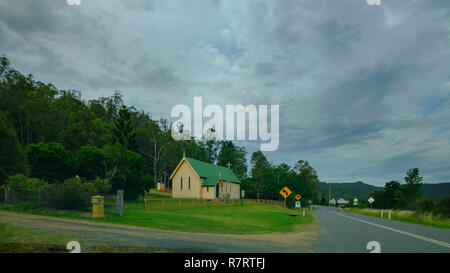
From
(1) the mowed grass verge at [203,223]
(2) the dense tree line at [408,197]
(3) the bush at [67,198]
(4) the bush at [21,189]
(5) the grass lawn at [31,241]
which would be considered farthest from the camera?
(2) the dense tree line at [408,197]

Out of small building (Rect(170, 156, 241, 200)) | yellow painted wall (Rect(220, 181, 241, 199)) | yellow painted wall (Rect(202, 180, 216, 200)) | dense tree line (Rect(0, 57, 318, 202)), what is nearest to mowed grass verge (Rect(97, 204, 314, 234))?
dense tree line (Rect(0, 57, 318, 202))

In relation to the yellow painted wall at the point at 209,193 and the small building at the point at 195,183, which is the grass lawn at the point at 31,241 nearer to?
the small building at the point at 195,183

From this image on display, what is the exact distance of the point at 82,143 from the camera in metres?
50.2

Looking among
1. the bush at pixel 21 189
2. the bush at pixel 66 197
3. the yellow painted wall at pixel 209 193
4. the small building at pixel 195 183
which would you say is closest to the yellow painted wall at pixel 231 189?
the small building at pixel 195 183

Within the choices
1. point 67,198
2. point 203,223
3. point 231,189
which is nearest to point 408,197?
point 231,189

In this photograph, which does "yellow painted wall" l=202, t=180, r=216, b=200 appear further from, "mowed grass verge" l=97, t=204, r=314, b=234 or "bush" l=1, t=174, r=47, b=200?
"bush" l=1, t=174, r=47, b=200

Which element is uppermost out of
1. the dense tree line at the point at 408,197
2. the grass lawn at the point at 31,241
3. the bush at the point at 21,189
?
the bush at the point at 21,189

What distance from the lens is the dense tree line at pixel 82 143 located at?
32.5 meters

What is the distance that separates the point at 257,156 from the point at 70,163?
68.1m

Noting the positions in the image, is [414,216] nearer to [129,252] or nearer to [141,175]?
[129,252]

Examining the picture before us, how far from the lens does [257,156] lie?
95.0m

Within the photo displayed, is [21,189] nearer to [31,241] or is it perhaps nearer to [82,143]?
[31,241]

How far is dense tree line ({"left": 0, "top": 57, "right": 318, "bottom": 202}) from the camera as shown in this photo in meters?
32.5
